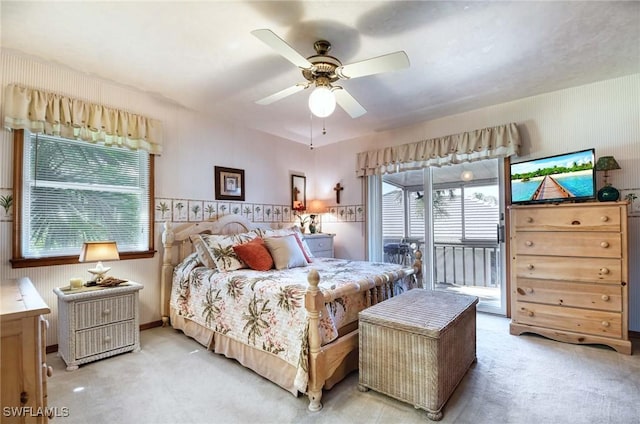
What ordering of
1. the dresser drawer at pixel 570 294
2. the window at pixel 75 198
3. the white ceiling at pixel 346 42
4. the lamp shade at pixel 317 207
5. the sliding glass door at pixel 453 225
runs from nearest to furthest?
the white ceiling at pixel 346 42, the window at pixel 75 198, the dresser drawer at pixel 570 294, the sliding glass door at pixel 453 225, the lamp shade at pixel 317 207

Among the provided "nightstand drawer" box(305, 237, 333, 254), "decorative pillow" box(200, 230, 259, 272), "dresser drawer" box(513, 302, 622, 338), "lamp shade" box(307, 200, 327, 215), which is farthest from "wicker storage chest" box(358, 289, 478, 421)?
"lamp shade" box(307, 200, 327, 215)

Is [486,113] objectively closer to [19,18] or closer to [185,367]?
[185,367]

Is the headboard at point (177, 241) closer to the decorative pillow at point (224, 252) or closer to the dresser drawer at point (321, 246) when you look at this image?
the decorative pillow at point (224, 252)

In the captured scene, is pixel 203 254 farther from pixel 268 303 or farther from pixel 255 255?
pixel 268 303

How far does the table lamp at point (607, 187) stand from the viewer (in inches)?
105

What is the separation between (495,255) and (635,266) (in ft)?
4.00

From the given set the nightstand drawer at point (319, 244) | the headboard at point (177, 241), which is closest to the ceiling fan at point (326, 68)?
the headboard at point (177, 241)

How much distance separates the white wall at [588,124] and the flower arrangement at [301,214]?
2.24 m

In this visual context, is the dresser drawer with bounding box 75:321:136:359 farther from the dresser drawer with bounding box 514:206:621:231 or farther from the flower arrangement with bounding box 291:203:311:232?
the dresser drawer with bounding box 514:206:621:231

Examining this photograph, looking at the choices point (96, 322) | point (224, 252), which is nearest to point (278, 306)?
point (224, 252)

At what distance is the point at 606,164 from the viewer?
2.73m

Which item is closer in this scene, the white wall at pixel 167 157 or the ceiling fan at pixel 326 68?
the ceiling fan at pixel 326 68

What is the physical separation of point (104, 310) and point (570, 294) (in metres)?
4.10

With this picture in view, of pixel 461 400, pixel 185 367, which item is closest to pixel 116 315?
pixel 185 367
